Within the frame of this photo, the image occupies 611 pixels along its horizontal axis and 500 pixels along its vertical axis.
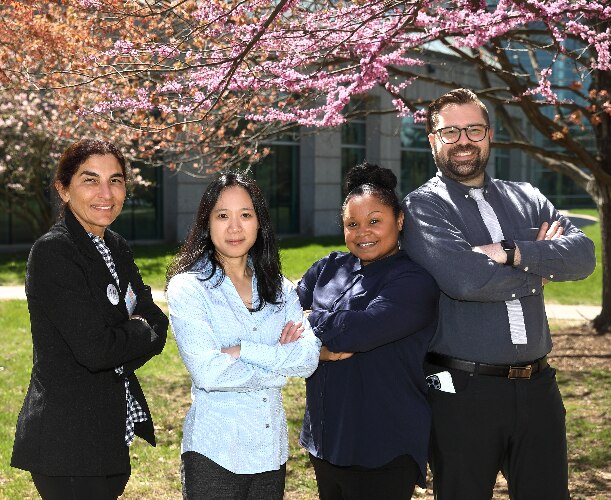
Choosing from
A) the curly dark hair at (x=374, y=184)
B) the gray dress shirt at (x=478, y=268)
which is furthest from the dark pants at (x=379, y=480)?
the curly dark hair at (x=374, y=184)

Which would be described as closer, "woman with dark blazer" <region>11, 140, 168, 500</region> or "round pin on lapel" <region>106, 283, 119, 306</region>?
"woman with dark blazer" <region>11, 140, 168, 500</region>

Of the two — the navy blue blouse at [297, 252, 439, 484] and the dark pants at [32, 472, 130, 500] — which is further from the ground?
the navy blue blouse at [297, 252, 439, 484]

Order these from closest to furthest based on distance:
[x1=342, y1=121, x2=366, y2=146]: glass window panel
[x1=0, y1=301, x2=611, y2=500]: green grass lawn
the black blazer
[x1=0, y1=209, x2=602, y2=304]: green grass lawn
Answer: the black blazer, [x1=0, y1=301, x2=611, y2=500]: green grass lawn, [x1=0, y1=209, x2=602, y2=304]: green grass lawn, [x1=342, y1=121, x2=366, y2=146]: glass window panel

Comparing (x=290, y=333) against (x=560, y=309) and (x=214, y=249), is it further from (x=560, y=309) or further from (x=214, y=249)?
(x=560, y=309)

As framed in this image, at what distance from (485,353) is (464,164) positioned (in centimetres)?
82

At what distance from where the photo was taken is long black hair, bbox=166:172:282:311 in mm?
3180

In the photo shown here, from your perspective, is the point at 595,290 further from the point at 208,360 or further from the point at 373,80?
the point at 208,360

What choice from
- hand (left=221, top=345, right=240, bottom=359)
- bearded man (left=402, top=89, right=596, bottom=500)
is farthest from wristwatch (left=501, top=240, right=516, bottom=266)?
hand (left=221, top=345, right=240, bottom=359)

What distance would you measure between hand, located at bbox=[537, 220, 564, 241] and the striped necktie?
0.17 meters

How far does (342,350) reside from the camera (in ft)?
10.3

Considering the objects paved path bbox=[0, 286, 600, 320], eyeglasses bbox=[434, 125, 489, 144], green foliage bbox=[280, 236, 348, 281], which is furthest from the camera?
green foliage bbox=[280, 236, 348, 281]

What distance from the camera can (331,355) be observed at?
3.19 meters

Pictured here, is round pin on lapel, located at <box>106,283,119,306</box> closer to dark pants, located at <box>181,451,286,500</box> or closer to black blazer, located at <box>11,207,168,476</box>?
black blazer, located at <box>11,207,168,476</box>

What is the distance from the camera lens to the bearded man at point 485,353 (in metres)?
3.32
